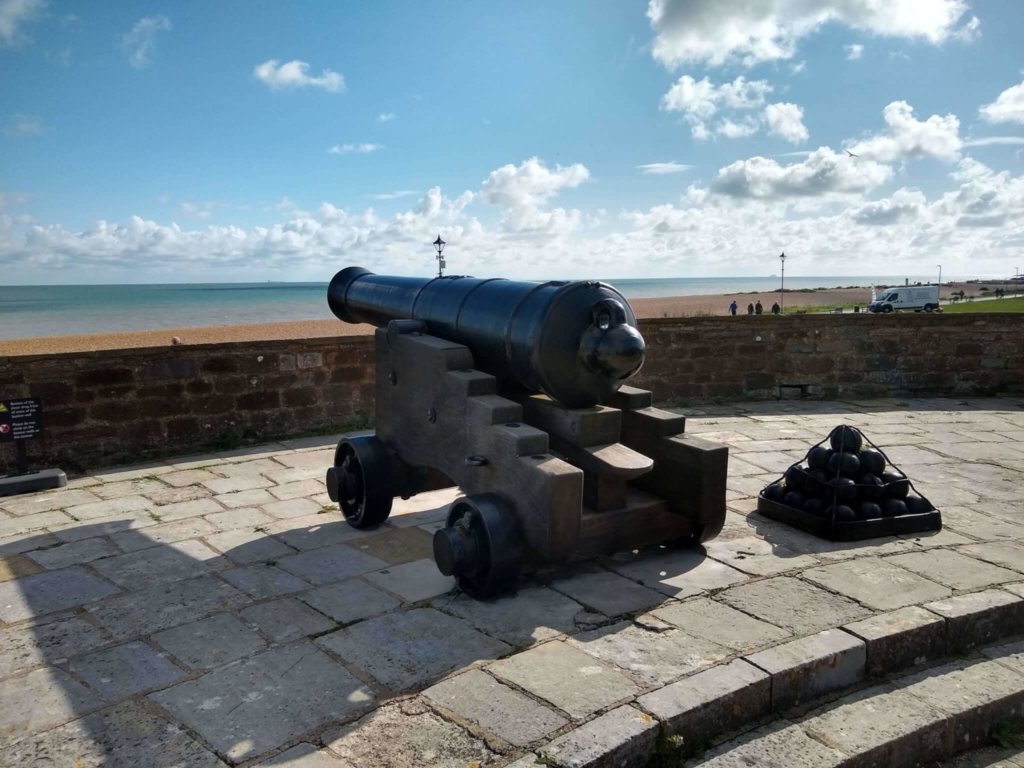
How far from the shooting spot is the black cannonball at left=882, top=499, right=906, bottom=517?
434 cm

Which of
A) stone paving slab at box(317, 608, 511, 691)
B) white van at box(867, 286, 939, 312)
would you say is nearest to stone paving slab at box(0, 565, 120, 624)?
stone paving slab at box(317, 608, 511, 691)

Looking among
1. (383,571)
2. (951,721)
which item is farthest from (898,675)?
(383,571)

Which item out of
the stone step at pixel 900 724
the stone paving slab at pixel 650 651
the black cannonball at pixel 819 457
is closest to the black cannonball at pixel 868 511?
the black cannonball at pixel 819 457

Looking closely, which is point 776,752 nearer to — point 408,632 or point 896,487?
point 408,632

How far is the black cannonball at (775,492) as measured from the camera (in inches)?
181

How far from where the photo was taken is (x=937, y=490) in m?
5.27

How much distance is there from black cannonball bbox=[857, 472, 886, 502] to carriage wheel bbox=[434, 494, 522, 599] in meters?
2.17

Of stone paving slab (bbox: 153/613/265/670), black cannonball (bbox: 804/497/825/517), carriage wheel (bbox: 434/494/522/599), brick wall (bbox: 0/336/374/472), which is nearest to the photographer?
stone paving slab (bbox: 153/613/265/670)

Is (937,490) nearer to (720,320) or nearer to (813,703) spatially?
(813,703)

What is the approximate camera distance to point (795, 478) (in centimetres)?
455

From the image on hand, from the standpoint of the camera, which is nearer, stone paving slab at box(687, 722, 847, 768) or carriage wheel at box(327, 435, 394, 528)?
stone paving slab at box(687, 722, 847, 768)

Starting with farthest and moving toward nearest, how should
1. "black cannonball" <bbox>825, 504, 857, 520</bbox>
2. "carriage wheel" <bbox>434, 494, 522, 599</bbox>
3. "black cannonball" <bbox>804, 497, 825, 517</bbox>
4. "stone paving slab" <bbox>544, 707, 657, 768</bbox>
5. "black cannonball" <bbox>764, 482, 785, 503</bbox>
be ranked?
"black cannonball" <bbox>764, 482, 785, 503</bbox> → "black cannonball" <bbox>804, 497, 825, 517</bbox> → "black cannonball" <bbox>825, 504, 857, 520</bbox> → "carriage wheel" <bbox>434, 494, 522, 599</bbox> → "stone paving slab" <bbox>544, 707, 657, 768</bbox>

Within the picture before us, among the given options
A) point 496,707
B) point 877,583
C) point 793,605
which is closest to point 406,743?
point 496,707

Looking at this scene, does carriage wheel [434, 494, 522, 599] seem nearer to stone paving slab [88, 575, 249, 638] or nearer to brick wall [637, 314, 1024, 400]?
stone paving slab [88, 575, 249, 638]
